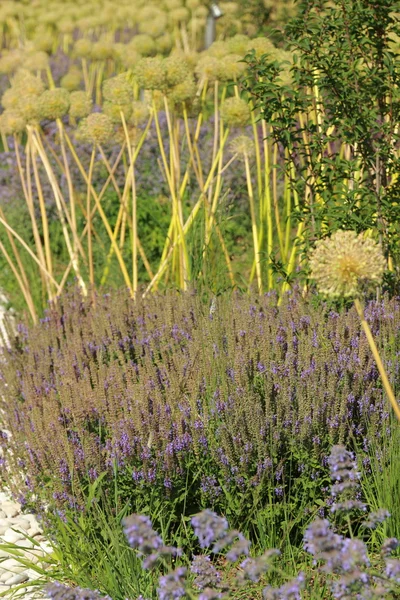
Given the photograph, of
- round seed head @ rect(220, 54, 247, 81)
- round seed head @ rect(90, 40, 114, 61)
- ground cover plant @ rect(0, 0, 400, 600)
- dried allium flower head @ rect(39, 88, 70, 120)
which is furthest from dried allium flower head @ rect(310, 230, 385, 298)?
round seed head @ rect(90, 40, 114, 61)

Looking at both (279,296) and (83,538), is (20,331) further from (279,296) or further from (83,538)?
(83,538)

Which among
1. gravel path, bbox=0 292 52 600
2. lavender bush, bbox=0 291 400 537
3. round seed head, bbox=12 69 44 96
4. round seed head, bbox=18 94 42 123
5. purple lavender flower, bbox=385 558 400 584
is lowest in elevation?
gravel path, bbox=0 292 52 600

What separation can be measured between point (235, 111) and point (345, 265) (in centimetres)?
261

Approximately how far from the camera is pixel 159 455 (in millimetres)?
2656

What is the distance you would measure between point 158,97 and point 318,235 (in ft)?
5.16

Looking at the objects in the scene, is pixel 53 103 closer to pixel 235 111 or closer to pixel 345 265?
pixel 235 111

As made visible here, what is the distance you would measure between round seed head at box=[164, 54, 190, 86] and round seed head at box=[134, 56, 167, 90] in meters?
0.02

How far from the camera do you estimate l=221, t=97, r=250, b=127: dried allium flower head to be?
446 cm

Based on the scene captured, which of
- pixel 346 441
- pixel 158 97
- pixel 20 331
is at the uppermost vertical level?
pixel 158 97

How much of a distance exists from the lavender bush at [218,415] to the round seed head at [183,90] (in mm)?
1358

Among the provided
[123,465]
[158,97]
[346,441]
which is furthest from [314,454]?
[158,97]

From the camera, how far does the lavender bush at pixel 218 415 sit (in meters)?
2.67

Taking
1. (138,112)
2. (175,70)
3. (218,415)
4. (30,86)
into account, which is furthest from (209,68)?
(218,415)

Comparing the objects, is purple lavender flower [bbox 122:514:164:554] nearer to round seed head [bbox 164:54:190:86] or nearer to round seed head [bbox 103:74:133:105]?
round seed head [bbox 164:54:190:86]
